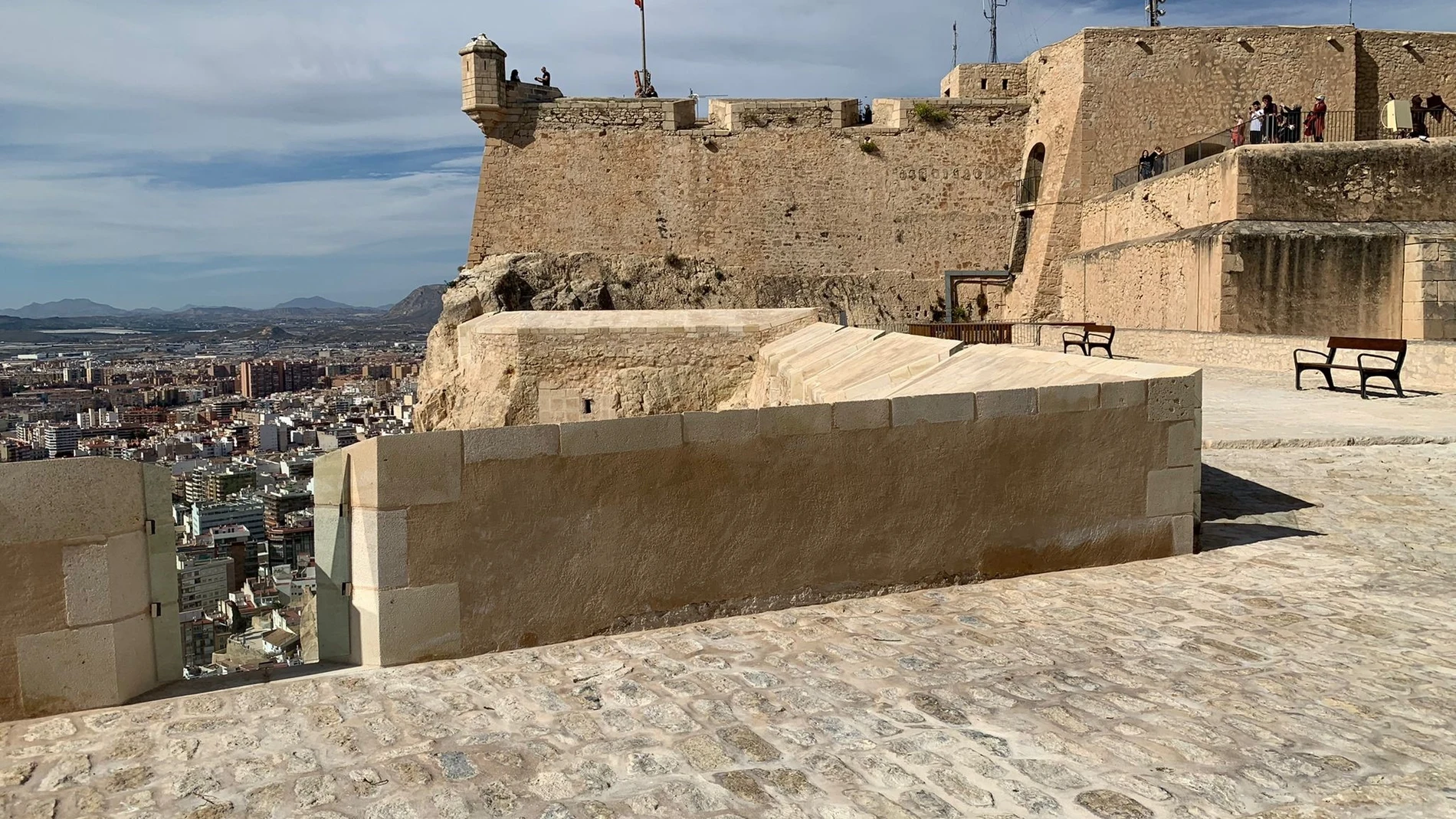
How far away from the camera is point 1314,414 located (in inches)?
354

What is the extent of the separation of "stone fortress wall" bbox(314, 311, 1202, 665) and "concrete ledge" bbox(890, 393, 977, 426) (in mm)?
11

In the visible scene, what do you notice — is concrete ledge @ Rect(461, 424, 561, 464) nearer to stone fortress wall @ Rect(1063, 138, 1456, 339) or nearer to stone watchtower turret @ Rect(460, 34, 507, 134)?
stone fortress wall @ Rect(1063, 138, 1456, 339)

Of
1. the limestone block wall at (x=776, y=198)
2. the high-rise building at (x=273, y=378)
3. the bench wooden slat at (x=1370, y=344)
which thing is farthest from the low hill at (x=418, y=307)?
the bench wooden slat at (x=1370, y=344)

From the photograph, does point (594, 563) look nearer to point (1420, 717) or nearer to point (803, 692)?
point (803, 692)

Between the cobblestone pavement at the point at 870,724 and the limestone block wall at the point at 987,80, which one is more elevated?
the limestone block wall at the point at 987,80

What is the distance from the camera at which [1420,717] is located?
9.91 ft

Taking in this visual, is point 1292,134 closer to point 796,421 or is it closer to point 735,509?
point 796,421

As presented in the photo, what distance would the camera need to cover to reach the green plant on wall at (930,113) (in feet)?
79.2

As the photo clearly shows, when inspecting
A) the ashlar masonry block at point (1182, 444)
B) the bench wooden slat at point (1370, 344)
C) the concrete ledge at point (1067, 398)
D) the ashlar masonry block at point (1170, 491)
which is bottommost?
the ashlar masonry block at point (1170, 491)

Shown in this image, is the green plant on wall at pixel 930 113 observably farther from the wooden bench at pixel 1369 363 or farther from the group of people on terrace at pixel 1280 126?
the wooden bench at pixel 1369 363

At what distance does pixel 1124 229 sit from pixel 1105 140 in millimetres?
3016

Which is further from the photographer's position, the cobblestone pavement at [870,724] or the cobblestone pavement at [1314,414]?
the cobblestone pavement at [1314,414]

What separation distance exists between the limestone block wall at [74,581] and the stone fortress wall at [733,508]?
0.63m

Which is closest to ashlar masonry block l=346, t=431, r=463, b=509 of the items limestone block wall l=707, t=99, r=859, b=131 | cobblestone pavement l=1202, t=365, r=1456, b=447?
cobblestone pavement l=1202, t=365, r=1456, b=447
